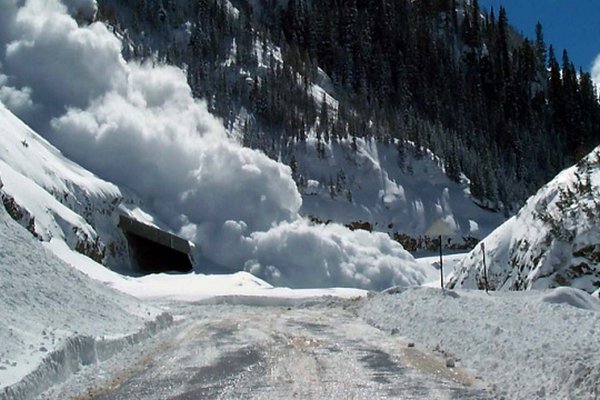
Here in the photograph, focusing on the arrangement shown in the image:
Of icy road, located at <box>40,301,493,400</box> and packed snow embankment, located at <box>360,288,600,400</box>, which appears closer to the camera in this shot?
packed snow embankment, located at <box>360,288,600,400</box>

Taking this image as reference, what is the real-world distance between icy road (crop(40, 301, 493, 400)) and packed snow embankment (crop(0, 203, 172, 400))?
0.35 m

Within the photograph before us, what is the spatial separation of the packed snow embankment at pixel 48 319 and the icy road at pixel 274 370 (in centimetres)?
35

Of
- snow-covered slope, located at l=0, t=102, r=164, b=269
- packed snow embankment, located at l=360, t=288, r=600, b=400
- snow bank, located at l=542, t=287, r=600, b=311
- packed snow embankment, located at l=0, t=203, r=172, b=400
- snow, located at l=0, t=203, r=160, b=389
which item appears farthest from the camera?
snow-covered slope, located at l=0, t=102, r=164, b=269

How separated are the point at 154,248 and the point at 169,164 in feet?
17.8

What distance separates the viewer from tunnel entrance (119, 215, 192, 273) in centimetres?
3834

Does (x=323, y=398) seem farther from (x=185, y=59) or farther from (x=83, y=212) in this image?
(x=185, y=59)

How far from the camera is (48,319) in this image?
40.6 ft

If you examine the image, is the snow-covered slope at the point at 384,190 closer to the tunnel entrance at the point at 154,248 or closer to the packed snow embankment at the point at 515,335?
the tunnel entrance at the point at 154,248

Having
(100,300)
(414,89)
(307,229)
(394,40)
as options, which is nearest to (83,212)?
(307,229)

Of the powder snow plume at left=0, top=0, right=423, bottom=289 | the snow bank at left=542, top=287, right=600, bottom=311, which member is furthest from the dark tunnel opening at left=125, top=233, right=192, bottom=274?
the snow bank at left=542, top=287, right=600, bottom=311

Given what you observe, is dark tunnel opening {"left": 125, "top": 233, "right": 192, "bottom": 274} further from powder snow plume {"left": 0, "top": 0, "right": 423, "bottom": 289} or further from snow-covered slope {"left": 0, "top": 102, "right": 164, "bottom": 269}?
powder snow plume {"left": 0, "top": 0, "right": 423, "bottom": 289}

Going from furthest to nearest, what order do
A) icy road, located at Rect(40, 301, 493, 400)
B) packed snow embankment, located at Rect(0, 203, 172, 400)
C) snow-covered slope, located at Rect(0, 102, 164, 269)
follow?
snow-covered slope, located at Rect(0, 102, 164, 269), packed snow embankment, located at Rect(0, 203, 172, 400), icy road, located at Rect(40, 301, 493, 400)

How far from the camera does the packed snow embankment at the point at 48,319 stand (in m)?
9.62

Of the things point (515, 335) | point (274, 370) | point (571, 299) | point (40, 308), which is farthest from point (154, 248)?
point (515, 335)
